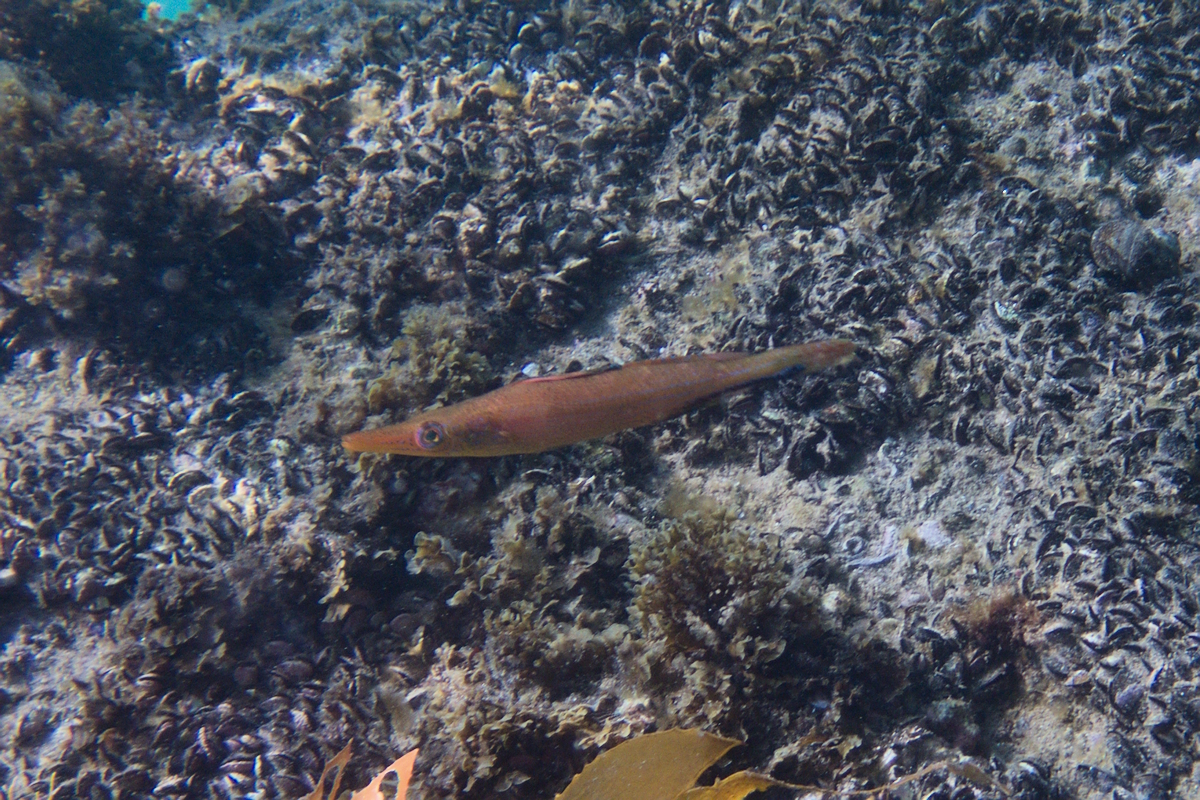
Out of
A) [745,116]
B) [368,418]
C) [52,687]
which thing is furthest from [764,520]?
[52,687]

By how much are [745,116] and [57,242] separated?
5979 millimetres

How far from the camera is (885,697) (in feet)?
8.84

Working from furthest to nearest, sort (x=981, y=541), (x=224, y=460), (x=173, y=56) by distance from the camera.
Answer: (x=173, y=56), (x=224, y=460), (x=981, y=541)

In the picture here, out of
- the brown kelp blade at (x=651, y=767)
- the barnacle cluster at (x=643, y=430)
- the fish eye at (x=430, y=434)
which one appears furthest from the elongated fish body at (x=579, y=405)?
the brown kelp blade at (x=651, y=767)

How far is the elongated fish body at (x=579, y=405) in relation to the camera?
10.5 ft

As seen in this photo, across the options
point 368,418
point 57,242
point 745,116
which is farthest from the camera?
point 57,242

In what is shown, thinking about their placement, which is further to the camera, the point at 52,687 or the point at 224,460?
the point at 224,460

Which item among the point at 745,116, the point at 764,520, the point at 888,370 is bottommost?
the point at 764,520

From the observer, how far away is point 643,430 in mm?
3689

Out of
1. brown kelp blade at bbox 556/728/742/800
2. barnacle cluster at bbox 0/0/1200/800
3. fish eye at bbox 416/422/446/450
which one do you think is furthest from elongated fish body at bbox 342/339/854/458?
brown kelp blade at bbox 556/728/742/800

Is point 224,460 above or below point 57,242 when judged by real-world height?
below

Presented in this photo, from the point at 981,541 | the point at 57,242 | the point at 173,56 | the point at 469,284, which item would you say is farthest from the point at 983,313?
the point at 173,56

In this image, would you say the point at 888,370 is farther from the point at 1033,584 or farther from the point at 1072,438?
the point at 1033,584

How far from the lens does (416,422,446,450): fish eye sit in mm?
3193
